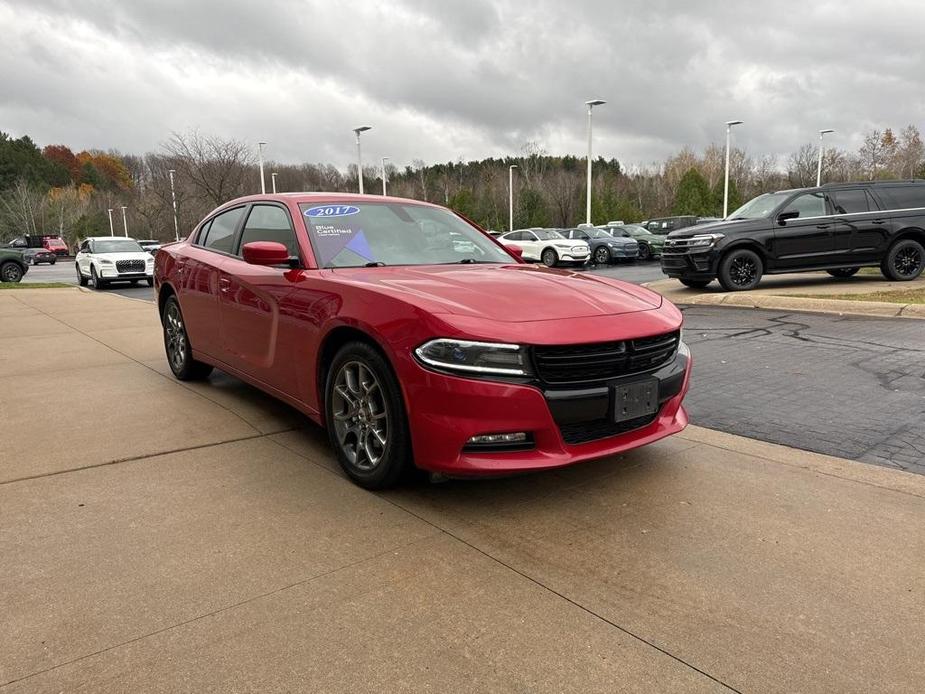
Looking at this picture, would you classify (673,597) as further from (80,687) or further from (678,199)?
(678,199)

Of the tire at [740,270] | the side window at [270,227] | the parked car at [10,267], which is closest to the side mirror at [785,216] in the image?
the tire at [740,270]

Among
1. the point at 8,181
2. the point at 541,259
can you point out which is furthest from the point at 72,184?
the point at 541,259

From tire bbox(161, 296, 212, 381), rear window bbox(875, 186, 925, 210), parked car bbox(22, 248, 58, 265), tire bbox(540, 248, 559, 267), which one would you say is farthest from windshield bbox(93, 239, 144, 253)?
parked car bbox(22, 248, 58, 265)

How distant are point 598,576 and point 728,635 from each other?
53cm

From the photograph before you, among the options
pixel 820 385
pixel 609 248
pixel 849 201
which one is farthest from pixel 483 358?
pixel 609 248

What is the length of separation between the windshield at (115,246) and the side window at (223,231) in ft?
54.9

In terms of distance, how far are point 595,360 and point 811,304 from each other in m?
7.70

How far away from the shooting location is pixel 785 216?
451 inches

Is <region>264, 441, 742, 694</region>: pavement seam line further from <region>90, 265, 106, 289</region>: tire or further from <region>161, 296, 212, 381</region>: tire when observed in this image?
<region>90, 265, 106, 289</region>: tire

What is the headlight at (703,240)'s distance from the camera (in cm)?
1152

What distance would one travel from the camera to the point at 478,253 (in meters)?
4.53

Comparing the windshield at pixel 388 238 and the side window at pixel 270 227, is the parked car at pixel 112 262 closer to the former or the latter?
the side window at pixel 270 227

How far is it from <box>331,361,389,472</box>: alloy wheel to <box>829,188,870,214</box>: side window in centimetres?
1101

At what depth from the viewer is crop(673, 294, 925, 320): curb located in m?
8.50
